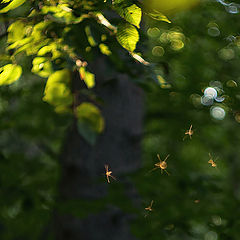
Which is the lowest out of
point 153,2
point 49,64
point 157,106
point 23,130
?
point 157,106

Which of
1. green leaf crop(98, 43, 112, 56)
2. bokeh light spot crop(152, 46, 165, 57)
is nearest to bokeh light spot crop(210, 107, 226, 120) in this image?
bokeh light spot crop(152, 46, 165, 57)

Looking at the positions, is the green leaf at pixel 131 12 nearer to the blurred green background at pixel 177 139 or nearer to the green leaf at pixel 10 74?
the blurred green background at pixel 177 139

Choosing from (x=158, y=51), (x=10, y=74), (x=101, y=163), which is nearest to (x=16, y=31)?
(x=10, y=74)

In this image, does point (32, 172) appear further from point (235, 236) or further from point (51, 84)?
point (51, 84)

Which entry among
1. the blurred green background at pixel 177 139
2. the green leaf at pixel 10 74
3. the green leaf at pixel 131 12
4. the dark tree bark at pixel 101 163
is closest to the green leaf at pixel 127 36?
the green leaf at pixel 131 12

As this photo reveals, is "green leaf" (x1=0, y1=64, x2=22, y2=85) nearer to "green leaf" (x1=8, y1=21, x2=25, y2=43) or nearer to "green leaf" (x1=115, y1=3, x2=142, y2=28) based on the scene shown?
"green leaf" (x1=8, y1=21, x2=25, y2=43)

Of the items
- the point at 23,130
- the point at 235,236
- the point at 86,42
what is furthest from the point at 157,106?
the point at 86,42
